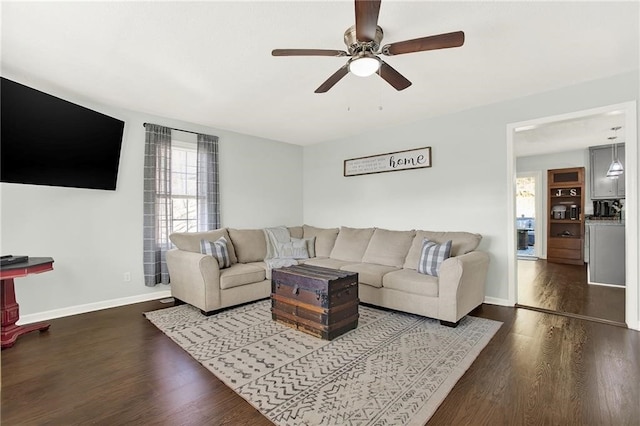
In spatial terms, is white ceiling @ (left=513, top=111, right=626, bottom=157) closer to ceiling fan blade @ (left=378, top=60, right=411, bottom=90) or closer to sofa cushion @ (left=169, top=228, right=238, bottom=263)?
ceiling fan blade @ (left=378, top=60, right=411, bottom=90)

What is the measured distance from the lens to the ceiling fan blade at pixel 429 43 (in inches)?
71.9

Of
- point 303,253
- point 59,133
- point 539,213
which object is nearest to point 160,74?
point 59,133

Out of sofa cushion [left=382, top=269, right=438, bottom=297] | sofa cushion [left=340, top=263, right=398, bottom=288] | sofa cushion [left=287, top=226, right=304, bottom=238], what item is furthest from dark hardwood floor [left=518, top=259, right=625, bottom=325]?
sofa cushion [left=287, top=226, right=304, bottom=238]

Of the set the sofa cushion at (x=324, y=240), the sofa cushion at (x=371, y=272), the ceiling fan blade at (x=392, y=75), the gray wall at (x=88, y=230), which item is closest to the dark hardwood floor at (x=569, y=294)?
the sofa cushion at (x=371, y=272)

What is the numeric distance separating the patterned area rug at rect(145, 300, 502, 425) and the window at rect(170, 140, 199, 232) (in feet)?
4.65

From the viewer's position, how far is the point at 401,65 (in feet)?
9.02

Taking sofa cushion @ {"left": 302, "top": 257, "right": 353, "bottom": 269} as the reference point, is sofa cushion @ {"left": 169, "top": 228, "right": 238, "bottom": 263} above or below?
above

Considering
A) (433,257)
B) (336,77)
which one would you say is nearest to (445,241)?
(433,257)

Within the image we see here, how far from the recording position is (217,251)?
3734 millimetres

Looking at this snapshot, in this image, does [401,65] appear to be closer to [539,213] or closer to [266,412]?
[266,412]

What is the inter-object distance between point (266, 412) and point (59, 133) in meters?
3.12

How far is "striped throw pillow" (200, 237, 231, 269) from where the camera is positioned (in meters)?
3.71

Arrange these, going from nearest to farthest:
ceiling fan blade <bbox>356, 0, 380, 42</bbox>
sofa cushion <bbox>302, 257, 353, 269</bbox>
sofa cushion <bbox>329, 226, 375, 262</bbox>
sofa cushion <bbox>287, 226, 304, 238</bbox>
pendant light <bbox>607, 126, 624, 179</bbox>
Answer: ceiling fan blade <bbox>356, 0, 380, 42</bbox> < sofa cushion <bbox>302, 257, 353, 269</bbox> < sofa cushion <bbox>329, 226, 375, 262</bbox> < sofa cushion <bbox>287, 226, 304, 238</bbox> < pendant light <bbox>607, 126, 624, 179</bbox>

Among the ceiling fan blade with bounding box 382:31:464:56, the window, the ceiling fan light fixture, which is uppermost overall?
the ceiling fan blade with bounding box 382:31:464:56
